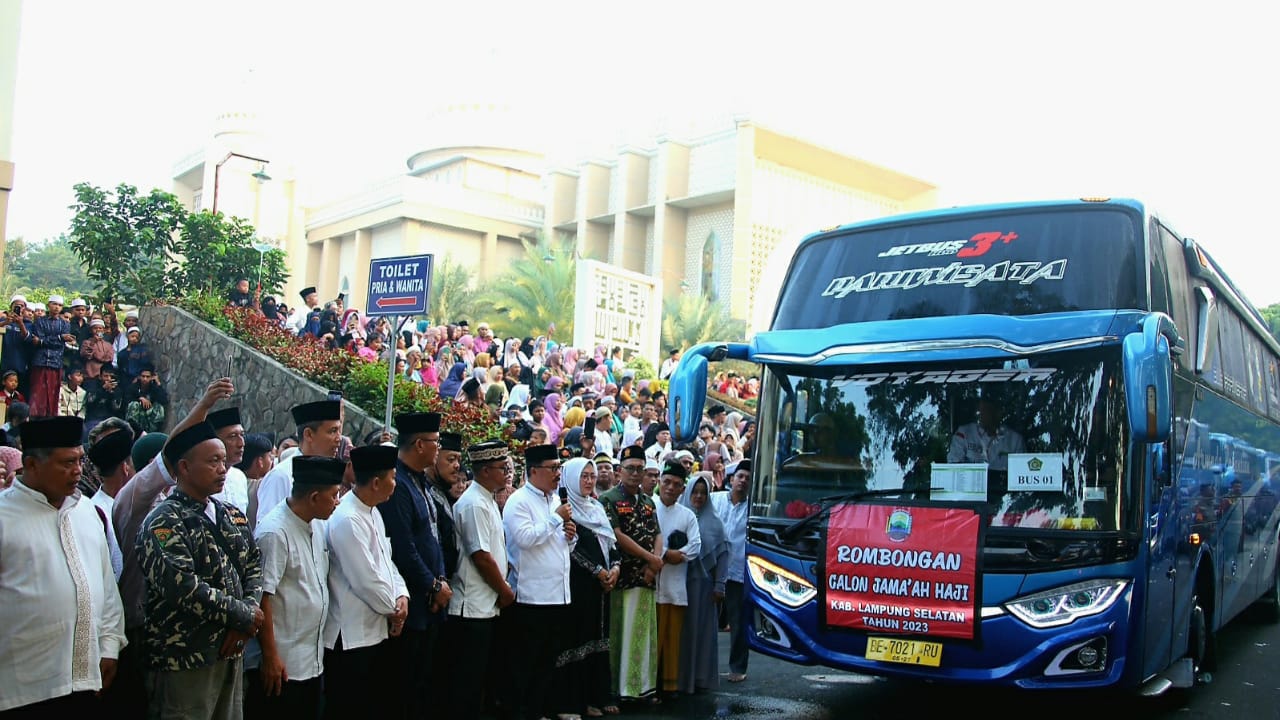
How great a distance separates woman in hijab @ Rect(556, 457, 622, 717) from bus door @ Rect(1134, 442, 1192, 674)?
332 centimetres

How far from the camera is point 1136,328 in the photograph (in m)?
6.20

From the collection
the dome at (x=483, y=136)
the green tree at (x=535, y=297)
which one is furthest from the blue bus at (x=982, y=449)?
the dome at (x=483, y=136)

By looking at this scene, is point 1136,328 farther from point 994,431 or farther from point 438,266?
point 438,266

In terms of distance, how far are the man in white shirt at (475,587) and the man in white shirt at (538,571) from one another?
0.33 metres

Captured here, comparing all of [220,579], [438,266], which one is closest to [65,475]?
[220,579]

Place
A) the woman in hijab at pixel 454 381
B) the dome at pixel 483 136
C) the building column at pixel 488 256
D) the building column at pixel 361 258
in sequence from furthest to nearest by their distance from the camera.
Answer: the dome at pixel 483 136, the building column at pixel 361 258, the building column at pixel 488 256, the woman in hijab at pixel 454 381

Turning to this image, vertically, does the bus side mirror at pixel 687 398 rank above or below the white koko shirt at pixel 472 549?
above

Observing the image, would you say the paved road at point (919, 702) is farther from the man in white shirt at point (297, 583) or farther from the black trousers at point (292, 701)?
the man in white shirt at point (297, 583)

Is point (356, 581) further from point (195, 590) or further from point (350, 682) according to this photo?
point (195, 590)

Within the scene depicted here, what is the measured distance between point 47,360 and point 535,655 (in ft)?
31.2

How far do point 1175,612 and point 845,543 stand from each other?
2.33 metres

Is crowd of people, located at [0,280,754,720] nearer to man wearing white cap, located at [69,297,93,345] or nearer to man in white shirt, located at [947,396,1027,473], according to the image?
man in white shirt, located at [947,396,1027,473]

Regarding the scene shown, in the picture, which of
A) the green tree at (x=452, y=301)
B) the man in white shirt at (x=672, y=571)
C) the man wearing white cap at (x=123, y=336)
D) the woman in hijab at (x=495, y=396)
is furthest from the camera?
the green tree at (x=452, y=301)

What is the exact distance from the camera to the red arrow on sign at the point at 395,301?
381 inches
